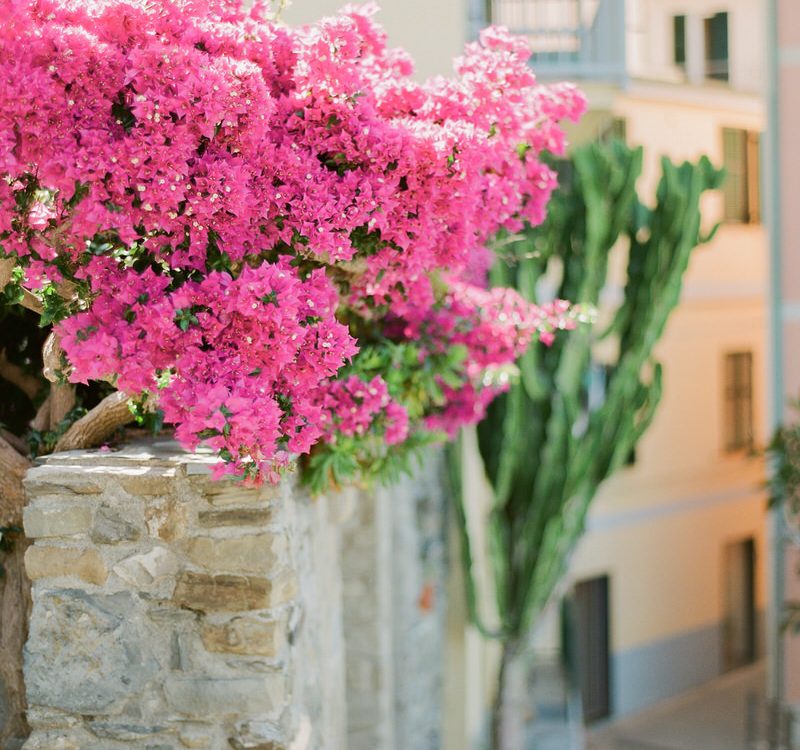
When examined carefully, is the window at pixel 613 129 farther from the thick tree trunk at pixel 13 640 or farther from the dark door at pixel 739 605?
the thick tree trunk at pixel 13 640

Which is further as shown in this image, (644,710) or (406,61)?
(644,710)

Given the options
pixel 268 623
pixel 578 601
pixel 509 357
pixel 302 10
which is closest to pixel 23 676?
pixel 268 623

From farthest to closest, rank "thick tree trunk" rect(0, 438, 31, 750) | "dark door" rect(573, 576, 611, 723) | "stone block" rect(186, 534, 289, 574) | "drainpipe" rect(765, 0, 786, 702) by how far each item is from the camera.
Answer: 1. "dark door" rect(573, 576, 611, 723)
2. "drainpipe" rect(765, 0, 786, 702)
3. "thick tree trunk" rect(0, 438, 31, 750)
4. "stone block" rect(186, 534, 289, 574)

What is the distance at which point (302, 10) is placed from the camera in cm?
738

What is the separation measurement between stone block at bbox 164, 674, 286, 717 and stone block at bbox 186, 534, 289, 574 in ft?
1.19

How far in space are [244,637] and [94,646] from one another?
1.62 feet

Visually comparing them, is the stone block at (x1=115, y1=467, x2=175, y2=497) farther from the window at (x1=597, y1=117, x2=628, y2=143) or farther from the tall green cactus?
the window at (x1=597, y1=117, x2=628, y2=143)

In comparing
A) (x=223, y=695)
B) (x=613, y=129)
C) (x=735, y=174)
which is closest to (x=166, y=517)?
(x=223, y=695)

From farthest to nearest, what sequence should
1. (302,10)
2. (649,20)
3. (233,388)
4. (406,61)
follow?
1. (649,20)
2. (302,10)
3. (406,61)
4. (233,388)

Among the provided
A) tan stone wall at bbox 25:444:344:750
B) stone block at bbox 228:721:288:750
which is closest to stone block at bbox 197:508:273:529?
tan stone wall at bbox 25:444:344:750

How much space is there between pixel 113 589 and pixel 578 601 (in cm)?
A: 1330

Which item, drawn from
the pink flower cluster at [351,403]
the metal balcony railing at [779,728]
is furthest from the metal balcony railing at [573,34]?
the pink flower cluster at [351,403]

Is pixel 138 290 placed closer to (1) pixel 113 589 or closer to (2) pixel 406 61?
(1) pixel 113 589

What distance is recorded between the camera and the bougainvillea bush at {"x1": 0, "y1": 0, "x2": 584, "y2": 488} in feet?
12.8
